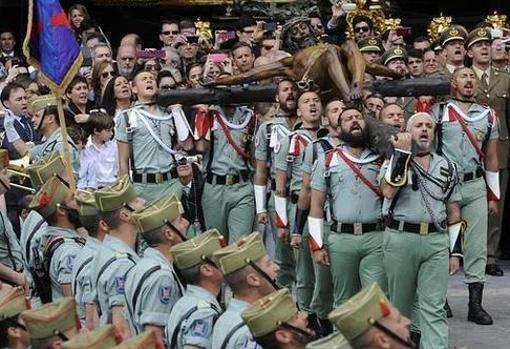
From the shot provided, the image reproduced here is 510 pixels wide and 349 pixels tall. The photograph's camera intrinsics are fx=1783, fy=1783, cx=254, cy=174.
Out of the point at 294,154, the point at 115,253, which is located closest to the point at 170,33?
the point at 294,154

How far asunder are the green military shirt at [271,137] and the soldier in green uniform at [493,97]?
2.43m

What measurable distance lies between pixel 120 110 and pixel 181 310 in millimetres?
6498

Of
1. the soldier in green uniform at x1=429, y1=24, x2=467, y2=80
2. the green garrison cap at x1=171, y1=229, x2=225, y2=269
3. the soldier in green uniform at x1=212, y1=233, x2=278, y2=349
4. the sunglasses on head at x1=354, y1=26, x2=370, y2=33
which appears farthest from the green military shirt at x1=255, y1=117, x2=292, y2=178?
the soldier in green uniform at x1=212, y1=233, x2=278, y2=349

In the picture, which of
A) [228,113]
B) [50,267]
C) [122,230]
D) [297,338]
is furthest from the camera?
[228,113]

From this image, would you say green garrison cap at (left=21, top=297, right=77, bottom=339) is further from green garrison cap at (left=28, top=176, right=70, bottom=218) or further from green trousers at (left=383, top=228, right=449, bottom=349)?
green trousers at (left=383, top=228, right=449, bottom=349)

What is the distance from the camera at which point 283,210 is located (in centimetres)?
1416

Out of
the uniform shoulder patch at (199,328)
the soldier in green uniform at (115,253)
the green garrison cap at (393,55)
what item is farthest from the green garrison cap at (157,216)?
the green garrison cap at (393,55)

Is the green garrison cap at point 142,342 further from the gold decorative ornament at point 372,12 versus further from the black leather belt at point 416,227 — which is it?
the gold decorative ornament at point 372,12

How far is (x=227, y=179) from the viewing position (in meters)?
15.1

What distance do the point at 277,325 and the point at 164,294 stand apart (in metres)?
1.82

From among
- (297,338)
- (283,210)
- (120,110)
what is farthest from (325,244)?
(297,338)

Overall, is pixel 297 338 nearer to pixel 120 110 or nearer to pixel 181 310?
pixel 181 310

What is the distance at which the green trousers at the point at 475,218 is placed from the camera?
14273 mm

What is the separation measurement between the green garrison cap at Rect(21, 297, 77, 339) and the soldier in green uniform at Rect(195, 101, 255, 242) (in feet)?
19.5
